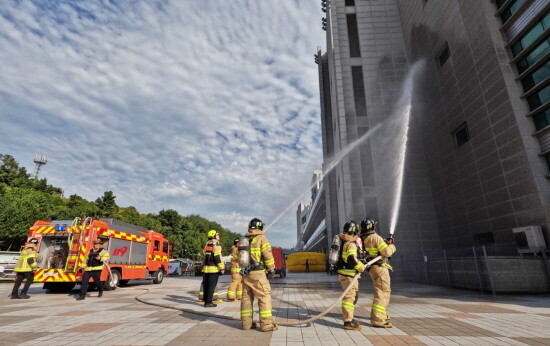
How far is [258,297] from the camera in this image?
16.5 feet

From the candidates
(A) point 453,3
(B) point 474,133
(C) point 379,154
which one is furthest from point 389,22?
(B) point 474,133

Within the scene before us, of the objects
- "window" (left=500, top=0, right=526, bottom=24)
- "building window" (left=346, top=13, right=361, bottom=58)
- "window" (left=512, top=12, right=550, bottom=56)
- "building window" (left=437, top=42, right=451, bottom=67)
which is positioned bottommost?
"window" (left=512, top=12, right=550, bottom=56)

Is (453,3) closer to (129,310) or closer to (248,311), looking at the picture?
(248,311)

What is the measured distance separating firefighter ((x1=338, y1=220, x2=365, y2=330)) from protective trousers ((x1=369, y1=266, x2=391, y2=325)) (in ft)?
1.30

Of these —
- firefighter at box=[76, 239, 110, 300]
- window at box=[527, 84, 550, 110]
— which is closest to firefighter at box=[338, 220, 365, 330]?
firefighter at box=[76, 239, 110, 300]

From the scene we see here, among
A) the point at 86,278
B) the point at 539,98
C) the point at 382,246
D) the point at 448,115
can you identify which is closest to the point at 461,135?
the point at 448,115

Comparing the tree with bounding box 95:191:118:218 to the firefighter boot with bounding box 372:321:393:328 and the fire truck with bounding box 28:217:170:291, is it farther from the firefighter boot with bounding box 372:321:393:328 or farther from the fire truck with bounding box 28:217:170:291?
the firefighter boot with bounding box 372:321:393:328

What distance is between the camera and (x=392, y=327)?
5.27 meters

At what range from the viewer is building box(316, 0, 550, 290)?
13312mm

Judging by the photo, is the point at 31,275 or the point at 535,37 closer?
the point at 31,275

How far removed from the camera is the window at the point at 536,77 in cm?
1294

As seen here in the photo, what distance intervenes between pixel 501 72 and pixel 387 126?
31.6 feet

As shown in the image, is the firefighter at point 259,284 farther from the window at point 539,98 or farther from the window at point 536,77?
the window at point 536,77

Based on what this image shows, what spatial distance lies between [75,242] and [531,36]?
23.4 metres
